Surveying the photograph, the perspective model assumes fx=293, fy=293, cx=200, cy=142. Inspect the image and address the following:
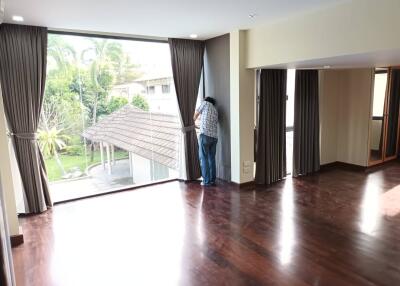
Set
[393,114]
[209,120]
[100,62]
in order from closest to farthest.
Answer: [100,62] → [209,120] → [393,114]

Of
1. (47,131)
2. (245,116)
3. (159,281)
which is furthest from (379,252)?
(47,131)

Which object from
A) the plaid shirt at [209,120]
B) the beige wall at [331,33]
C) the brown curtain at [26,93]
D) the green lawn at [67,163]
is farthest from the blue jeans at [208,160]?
the brown curtain at [26,93]

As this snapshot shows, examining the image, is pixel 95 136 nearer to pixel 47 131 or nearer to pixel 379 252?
pixel 47 131

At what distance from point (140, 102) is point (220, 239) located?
272cm

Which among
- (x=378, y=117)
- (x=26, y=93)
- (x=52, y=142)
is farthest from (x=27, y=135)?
(x=378, y=117)

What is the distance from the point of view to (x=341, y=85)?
230 inches

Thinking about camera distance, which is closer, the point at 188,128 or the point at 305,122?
the point at 188,128

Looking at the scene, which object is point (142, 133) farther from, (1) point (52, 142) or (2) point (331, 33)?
(2) point (331, 33)

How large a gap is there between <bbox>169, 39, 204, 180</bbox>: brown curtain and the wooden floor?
730 millimetres

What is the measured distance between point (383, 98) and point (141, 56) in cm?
481

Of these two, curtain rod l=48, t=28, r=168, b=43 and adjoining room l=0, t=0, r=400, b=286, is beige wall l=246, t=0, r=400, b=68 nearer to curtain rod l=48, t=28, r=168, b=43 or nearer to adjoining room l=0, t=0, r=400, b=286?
adjoining room l=0, t=0, r=400, b=286

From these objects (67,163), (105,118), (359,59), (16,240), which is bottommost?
(16,240)

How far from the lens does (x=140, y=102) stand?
4.86m

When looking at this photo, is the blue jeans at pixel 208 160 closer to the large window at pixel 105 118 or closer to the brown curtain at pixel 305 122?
the large window at pixel 105 118
